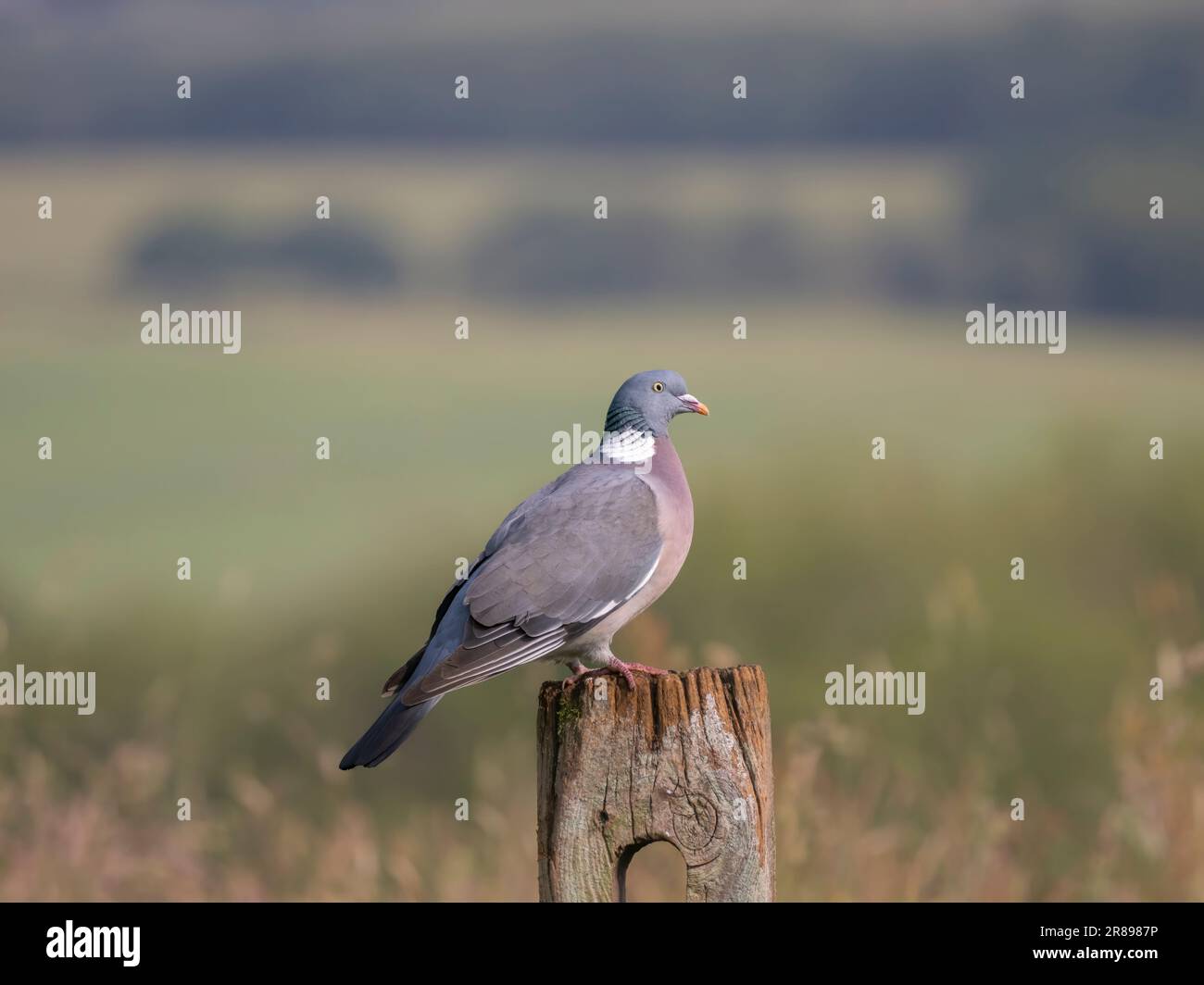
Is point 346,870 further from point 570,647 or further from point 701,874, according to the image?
point 701,874

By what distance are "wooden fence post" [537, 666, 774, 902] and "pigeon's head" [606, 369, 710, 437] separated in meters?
1.63

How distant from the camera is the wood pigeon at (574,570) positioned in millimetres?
5066

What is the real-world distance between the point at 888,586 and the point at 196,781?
4180 mm

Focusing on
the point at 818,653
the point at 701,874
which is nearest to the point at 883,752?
the point at 818,653

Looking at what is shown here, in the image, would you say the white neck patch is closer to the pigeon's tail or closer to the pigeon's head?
the pigeon's head

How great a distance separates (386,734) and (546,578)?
0.82 m

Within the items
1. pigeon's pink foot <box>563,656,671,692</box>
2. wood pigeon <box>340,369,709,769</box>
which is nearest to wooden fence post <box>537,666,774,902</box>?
pigeon's pink foot <box>563,656,671,692</box>

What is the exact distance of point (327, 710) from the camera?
864 cm

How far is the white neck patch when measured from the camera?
19.1 feet

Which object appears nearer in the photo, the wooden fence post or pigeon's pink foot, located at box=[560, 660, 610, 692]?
the wooden fence post

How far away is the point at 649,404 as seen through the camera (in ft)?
19.2

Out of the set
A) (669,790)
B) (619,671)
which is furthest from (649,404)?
(669,790)

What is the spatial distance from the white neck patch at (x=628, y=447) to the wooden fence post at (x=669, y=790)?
1513 mm

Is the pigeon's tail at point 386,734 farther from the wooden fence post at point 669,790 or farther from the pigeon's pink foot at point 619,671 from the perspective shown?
the wooden fence post at point 669,790
